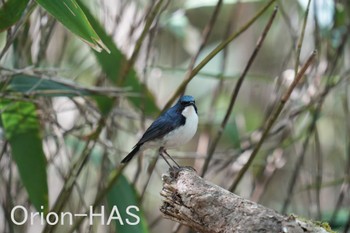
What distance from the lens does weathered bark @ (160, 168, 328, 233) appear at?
1.48 meters

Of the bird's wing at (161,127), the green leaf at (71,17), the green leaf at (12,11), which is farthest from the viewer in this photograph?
the bird's wing at (161,127)

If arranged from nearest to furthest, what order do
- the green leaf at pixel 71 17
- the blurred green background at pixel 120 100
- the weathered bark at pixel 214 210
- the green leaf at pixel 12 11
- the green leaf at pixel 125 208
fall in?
the weathered bark at pixel 214 210 < the green leaf at pixel 71 17 < the green leaf at pixel 12 11 < the blurred green background at pixel 120 100 < the green leaf at pixel 125 208

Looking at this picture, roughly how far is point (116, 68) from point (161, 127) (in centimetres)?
51

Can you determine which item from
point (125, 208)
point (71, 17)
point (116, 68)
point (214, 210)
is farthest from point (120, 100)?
point (214, 210)

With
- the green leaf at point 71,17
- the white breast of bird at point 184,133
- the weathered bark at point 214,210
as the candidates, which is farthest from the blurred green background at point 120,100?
the weathered bark at point 214,210

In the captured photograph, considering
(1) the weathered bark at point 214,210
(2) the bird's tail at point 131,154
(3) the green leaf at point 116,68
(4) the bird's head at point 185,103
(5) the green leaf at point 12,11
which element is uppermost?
(3) the green leaf at point 116,68

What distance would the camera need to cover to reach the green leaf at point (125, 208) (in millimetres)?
2508

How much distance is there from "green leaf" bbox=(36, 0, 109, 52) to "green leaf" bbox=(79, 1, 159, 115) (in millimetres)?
761

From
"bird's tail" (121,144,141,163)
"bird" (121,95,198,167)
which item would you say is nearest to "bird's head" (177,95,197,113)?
"bird" (121,95,198,167)

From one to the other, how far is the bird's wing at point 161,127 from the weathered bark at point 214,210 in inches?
12.9

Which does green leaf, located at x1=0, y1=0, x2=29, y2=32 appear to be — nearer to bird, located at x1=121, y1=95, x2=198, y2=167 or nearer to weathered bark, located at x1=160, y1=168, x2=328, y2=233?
bird, located at x1=121, y1=95, x2=198, y2=167

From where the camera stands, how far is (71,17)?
179 cm

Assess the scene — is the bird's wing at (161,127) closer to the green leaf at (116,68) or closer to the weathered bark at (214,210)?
the weathered bark at (214,210)

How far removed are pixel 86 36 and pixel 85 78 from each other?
7.15ft
